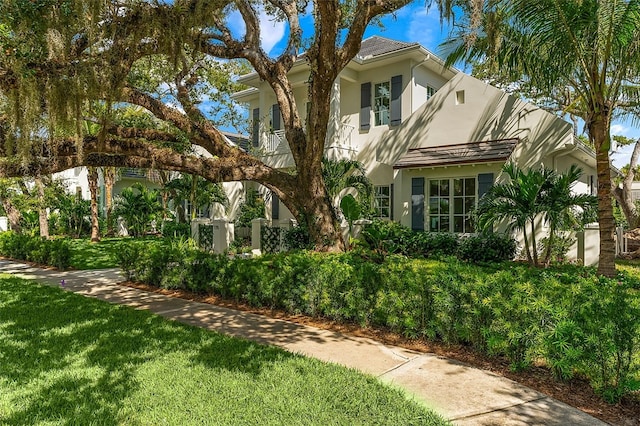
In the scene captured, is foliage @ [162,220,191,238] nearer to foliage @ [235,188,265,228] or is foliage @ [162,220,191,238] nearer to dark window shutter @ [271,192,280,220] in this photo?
foliage @ [235,188,265,228]

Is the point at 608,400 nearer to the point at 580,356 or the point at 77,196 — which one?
the point at 580,356

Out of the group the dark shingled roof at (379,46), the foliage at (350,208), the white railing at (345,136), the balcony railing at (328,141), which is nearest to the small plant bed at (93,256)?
the foliage at (350,208)

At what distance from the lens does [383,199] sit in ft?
52.3

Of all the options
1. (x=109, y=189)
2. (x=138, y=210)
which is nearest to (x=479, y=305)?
(x=138, y=210)

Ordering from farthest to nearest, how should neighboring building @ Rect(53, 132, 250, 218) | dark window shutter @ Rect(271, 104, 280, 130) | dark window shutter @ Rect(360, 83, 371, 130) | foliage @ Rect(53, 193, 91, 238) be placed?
1. foliage @ Rect(53, 193, 91, 238)
2. neighboring building @ Rect(53, 132, 250, 218)
3. dark window shutter @ Rect(271, 104, 280, 130)
4. dark window shutter @ Rect(360, 83, 371, 130)

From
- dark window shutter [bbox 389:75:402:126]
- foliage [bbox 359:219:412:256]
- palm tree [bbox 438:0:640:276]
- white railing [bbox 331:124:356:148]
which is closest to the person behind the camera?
palm tree [bbox 438:0:640:276]

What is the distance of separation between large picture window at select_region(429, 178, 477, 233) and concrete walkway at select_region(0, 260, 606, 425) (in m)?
7.85

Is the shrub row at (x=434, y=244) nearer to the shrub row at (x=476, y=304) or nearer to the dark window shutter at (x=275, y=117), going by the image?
the shrub row at (x=476, y=304)

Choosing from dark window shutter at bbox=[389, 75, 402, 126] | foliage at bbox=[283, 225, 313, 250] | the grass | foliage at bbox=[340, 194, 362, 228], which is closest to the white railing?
dark window shutter at bbox=[389, 75, 402, 126]

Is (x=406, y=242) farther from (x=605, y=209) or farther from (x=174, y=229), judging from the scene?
(x=174, y=229)

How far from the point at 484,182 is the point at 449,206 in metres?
1.38

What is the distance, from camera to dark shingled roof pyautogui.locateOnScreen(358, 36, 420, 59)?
16.1m

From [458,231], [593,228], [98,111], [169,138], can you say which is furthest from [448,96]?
[98,111]

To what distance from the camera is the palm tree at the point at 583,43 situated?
25.1ft
